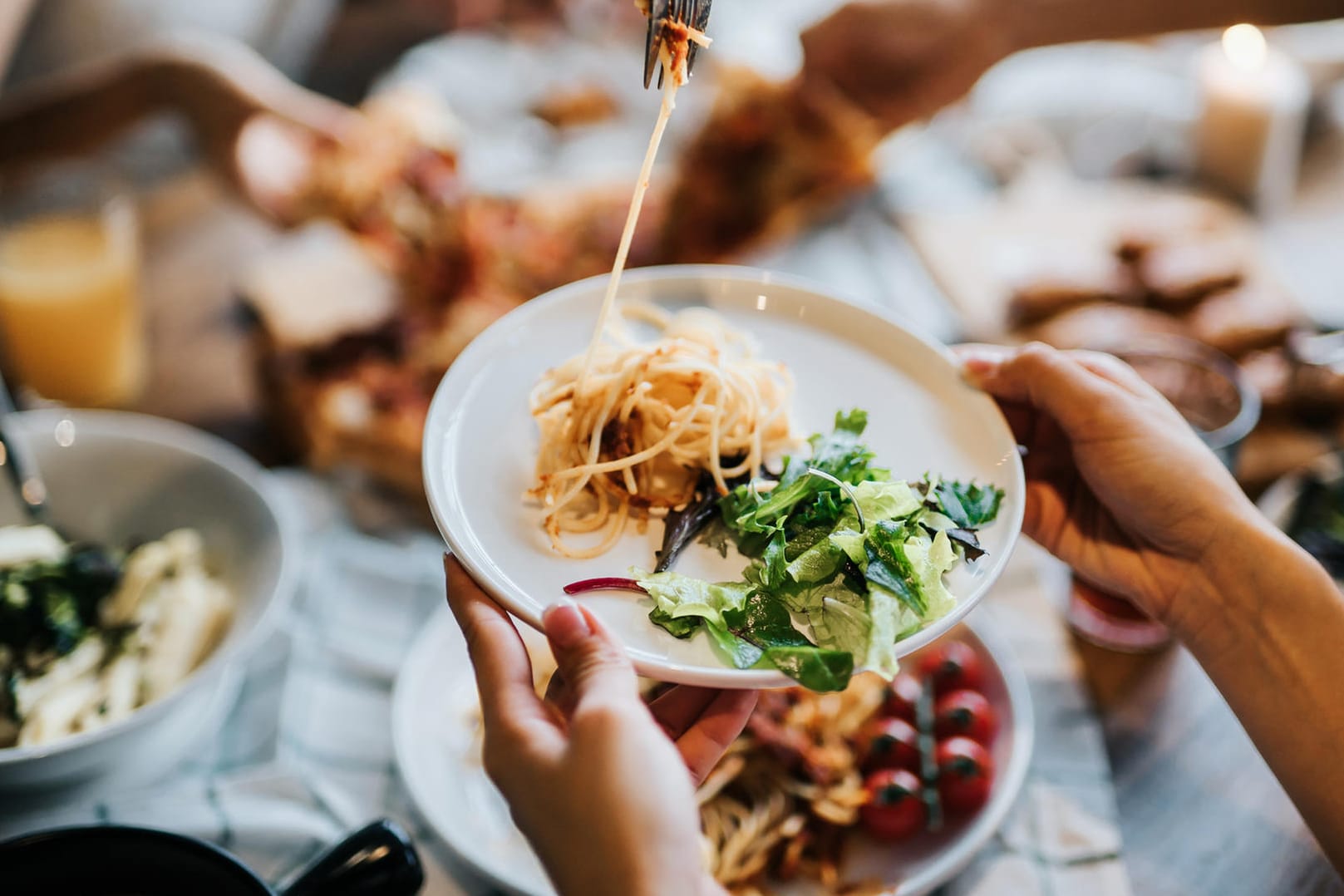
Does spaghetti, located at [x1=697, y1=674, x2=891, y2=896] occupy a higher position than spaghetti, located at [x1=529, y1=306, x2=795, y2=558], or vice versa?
spaghetti, located at [x1=529, y1=306, x2=795, y2=558]

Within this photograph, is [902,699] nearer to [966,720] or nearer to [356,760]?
[966,720]

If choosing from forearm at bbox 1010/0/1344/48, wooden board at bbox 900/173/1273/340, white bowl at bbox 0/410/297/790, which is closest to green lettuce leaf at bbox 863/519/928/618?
white bowl at bbox 0/410/297/790

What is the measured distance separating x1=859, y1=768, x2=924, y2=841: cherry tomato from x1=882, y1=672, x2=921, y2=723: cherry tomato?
165mm

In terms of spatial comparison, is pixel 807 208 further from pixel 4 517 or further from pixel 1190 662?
pixel 4 517

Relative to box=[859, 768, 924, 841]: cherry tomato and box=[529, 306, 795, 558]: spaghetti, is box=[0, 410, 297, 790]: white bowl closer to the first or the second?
box=[529, 306, 795, 558]: spaghetti

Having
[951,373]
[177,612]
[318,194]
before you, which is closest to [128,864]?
[177,612]

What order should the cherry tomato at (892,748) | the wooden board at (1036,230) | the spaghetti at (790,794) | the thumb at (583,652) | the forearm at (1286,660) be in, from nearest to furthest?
the thumb at (583,652) < the forearm at (1286,660) < the spaghetti at (790,794) < the cherry tomato at (892,748) < the wooden board at (1036,230)

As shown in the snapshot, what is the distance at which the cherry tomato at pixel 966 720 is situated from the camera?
1.53 meters

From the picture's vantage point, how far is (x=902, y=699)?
1.62 m

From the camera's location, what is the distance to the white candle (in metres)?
2.89

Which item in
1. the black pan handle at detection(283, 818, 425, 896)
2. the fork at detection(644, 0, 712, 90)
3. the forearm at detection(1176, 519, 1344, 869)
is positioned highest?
the fork at detection(644, 0, 712, 90)

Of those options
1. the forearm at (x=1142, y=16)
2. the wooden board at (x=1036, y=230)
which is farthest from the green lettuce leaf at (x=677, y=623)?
the forearm at (x=1142, y=16)

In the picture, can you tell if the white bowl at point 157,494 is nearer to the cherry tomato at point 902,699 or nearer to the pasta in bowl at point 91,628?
the pasta in bowl at point 91,628

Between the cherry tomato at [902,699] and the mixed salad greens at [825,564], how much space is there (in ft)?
1.68
